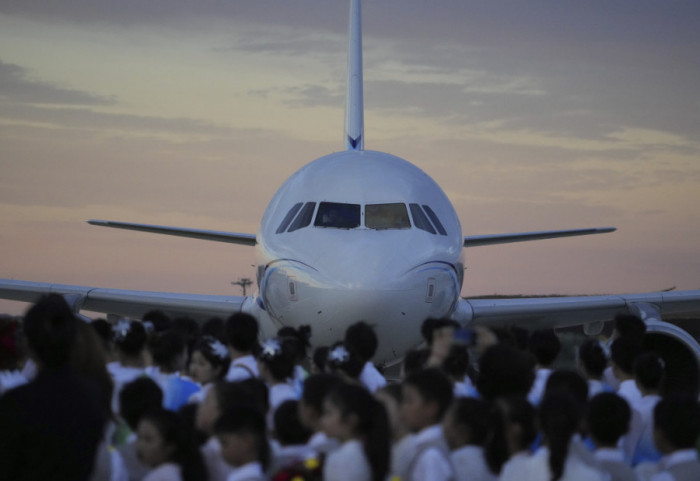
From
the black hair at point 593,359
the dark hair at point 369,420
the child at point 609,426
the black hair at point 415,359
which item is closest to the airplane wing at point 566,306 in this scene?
the black hair at point 415,359

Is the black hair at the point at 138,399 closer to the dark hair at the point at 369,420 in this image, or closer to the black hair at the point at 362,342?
the dark hair at the point at 369,420

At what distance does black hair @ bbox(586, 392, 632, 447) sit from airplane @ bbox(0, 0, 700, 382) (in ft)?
18.8

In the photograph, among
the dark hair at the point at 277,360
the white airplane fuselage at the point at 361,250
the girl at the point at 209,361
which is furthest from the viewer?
the white airplane fuselage at the point at 361,250

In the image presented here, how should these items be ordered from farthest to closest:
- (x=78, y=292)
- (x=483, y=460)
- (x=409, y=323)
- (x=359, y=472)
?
(x=78, y=292)
(x=409, y=323)
(x=483, y=460)
(x=359, y=472)

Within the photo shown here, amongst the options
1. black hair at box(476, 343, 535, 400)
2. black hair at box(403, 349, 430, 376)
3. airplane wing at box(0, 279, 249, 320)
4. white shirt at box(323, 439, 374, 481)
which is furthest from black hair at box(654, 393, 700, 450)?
airplane wing at box(0, 279, 249, 320)

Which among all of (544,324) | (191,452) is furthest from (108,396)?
(544,324)

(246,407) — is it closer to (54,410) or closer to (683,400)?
(54,410)

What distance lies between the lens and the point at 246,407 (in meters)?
5.41

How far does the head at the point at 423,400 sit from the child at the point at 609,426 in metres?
1.00

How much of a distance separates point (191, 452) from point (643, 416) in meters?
3.81

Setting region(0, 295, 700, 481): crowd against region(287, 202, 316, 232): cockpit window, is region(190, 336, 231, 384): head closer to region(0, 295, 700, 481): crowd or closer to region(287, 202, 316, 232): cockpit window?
region(0, 295, 700, 481): crowd

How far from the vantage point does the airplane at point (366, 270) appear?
1241 centimetres

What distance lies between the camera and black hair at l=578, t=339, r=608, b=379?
356 inches

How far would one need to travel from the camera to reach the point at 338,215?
1367 cm
